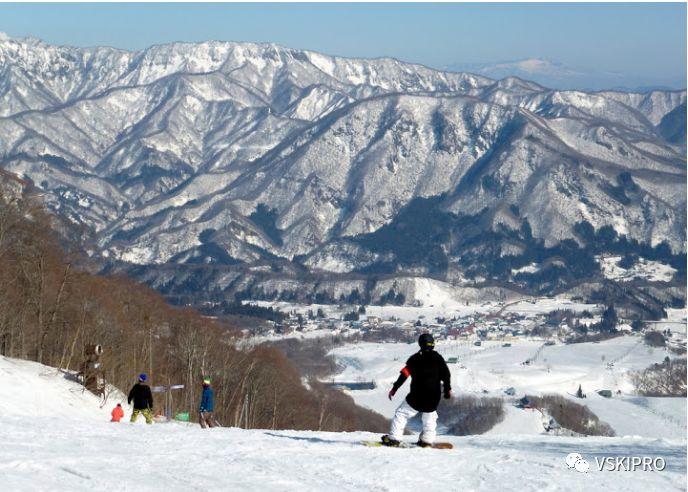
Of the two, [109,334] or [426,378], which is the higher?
[109,334]

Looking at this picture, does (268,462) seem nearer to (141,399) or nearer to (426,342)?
(426,342)

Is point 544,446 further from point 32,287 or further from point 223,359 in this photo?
point 223,359

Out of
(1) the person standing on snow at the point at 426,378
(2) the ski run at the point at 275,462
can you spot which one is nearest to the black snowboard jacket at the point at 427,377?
(1) the person standing on snow at the point at 426,378

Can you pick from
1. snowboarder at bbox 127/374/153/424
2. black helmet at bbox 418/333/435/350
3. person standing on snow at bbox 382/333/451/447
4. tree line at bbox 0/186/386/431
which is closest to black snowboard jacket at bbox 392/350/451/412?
person standing on snow at bbox 382/333/451/447

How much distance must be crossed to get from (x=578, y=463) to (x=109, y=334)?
152ft

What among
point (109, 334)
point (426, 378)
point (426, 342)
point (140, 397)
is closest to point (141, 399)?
point (140, 397)

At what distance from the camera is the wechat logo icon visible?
24.9 meters

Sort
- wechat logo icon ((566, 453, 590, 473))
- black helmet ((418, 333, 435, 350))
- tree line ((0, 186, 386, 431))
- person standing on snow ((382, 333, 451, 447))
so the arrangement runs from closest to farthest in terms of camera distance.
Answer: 1. wechat logo icon ((566, 453, 590, 473))
2. black helmet ((418, 333, 435, 350))
3. person standing on snow ((382, 333, 451, 447))
4. tree line ((0, 186, 386, 431))

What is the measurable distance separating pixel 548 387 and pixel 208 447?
533ft

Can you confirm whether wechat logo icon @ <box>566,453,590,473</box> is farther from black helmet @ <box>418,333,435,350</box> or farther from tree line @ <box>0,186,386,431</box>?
tree line @ <box>0,186,386,431</box>

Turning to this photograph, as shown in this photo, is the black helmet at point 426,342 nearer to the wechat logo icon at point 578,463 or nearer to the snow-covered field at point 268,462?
the snow-covered field at point 268,462

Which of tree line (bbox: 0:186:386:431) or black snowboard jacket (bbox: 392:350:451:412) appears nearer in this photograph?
black snowboard jacket (bbox: 392:350:451:412)

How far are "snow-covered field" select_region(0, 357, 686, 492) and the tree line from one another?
21.4 meters

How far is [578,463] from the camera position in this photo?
2562 centimetres
